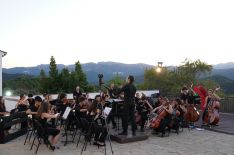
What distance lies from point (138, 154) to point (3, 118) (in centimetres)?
474

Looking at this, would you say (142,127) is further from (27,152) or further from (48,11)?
(48,11)

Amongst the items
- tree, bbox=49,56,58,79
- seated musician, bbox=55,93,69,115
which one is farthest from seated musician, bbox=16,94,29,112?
tree, bbox=49,56,58,79

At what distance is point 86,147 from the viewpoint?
884 centimetres

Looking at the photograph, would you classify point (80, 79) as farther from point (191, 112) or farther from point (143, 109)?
point (143, 109)

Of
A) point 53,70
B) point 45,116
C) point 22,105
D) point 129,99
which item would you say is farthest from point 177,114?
point 53,70

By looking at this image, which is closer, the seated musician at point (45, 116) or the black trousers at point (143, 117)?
the seated musician at point (45, 116)

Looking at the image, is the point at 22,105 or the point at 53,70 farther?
the point at 53,70

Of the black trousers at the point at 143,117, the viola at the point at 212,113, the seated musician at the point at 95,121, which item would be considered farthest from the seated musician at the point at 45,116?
the viola at the point at 212,113

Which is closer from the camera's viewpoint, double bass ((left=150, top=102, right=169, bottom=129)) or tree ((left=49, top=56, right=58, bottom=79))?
double bass ((left=150, top=102, right=169, bottom=129))

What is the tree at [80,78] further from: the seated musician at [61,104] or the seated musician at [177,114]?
the seated musician at [177,114]

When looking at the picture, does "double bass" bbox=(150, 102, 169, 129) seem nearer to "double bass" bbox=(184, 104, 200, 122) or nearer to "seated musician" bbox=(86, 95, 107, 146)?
"double bass" bbox=(184, 104, 200, 122)

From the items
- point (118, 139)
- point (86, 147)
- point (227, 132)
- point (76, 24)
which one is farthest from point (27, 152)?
point (76, 24)

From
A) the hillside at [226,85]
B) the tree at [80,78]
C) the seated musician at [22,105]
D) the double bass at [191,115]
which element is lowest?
the hillside at [226,85]

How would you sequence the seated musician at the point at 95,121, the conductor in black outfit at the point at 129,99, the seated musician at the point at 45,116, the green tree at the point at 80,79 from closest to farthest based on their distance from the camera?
the seated musician at the point at 45,116
the seated musician at the point at 95,121
the conductor in black outfit at the point at 129,99
the green tree at the point at 80,79
